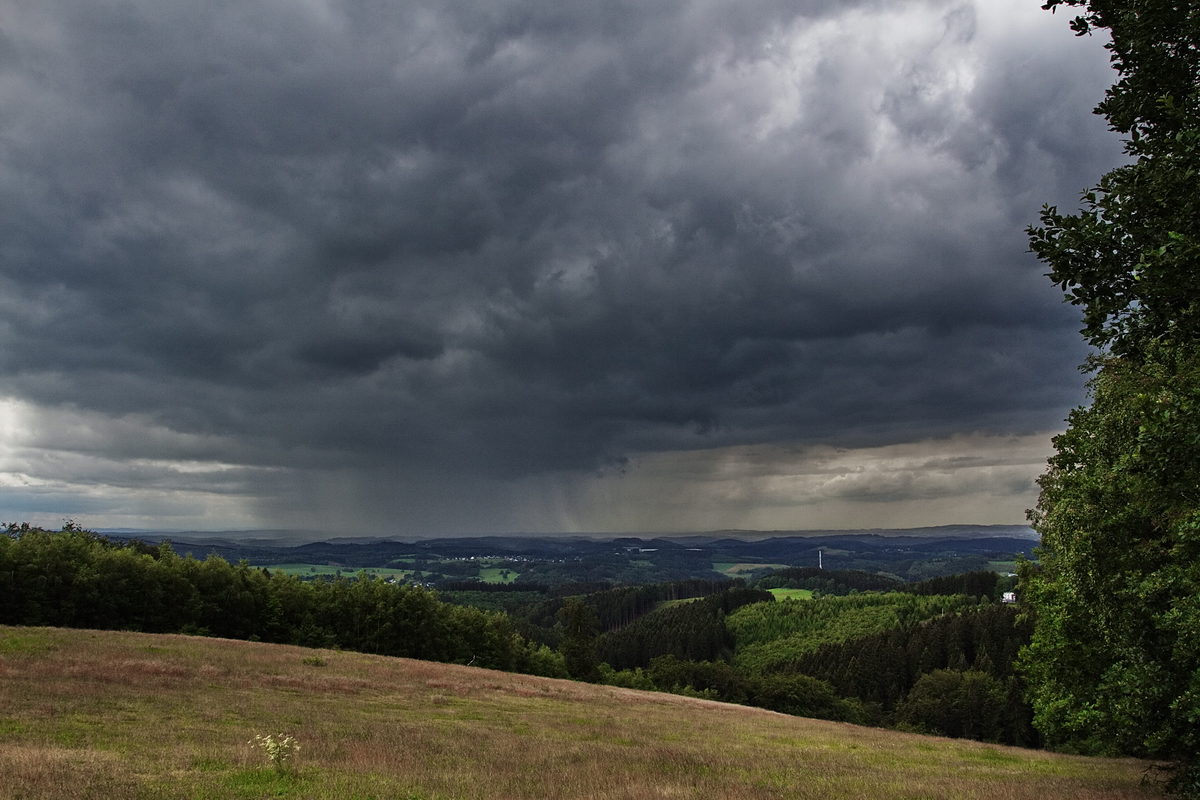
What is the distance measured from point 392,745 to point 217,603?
2592 inches

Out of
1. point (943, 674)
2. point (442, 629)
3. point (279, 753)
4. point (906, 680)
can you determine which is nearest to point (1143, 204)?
point (279, 753)

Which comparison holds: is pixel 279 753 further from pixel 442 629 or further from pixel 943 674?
pixel 943 674

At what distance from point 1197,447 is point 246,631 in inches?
3312

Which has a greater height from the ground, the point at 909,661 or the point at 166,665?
the point at 166,665

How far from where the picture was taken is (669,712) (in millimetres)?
39375

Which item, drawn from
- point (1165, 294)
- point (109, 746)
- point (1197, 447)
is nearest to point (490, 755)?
point (109, 746)

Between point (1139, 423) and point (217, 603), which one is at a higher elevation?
point (1139, 423)

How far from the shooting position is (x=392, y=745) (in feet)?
62.0

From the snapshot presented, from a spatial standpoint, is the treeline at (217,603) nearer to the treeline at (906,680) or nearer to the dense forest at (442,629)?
the dense forest at (442,629)

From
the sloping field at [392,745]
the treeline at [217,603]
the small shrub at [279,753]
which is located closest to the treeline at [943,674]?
the treeline at [217,603]

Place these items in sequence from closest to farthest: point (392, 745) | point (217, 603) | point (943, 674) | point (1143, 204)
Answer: point (1143, 204), point (392, 745), point (217, 603), point (943, 674)

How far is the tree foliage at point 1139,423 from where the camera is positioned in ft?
33.0

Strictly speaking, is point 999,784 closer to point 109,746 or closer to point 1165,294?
point 1165,294

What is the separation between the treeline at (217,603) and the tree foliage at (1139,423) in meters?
74.3
